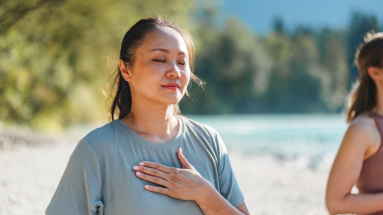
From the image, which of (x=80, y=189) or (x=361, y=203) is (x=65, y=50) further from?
(x=361, y=203)

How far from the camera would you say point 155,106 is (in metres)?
1.45

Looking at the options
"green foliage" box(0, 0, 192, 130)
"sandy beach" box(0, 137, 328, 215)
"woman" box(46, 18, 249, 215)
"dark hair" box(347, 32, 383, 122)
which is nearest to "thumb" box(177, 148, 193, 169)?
"woman" box(46, 18, 249, 215)

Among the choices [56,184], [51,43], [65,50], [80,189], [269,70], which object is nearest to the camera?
[80,189]

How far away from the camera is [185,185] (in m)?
1.32

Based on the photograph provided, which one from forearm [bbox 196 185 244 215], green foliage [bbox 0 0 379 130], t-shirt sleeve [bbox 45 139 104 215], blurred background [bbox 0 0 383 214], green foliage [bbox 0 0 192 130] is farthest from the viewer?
green foliage [bbox 0 0 192 130]

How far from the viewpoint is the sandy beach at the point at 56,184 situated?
460 cm

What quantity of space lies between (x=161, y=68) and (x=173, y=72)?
0.05m

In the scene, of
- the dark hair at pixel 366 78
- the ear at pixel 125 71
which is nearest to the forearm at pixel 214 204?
the ear at pixel 125 71

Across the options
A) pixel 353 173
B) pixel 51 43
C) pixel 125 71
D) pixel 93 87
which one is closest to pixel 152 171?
pixel 125 71

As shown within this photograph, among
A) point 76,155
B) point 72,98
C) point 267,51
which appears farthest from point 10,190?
point 267,51

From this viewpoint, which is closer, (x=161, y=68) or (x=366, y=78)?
(x=161, y=68)

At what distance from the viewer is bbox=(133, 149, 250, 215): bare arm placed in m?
1.29

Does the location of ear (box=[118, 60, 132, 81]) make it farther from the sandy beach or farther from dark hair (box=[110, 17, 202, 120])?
the sandy beach

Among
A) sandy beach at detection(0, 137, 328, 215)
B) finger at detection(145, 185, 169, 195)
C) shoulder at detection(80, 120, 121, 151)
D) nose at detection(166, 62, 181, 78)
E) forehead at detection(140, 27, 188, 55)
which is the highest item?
forehead at detection(140, 27, 188, 55)
